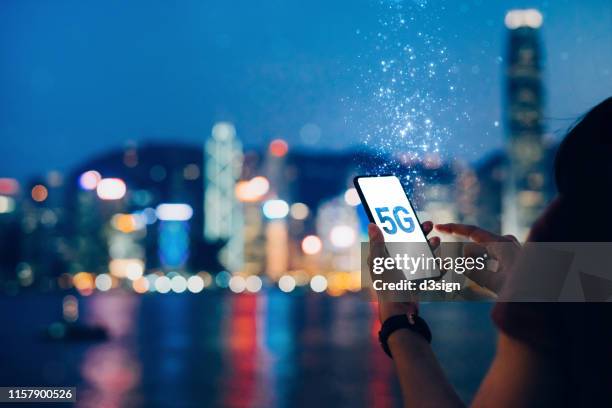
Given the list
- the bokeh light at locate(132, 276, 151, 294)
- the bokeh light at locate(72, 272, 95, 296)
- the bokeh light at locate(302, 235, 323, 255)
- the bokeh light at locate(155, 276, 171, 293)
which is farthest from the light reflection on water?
the bokeh light at locate(132, 276, 151, 294)

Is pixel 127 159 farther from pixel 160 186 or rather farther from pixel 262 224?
pixel 262 224

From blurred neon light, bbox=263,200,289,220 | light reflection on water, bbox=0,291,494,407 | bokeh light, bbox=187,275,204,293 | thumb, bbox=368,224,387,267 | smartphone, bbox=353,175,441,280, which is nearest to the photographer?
thumb, bbox=368,224,387,267

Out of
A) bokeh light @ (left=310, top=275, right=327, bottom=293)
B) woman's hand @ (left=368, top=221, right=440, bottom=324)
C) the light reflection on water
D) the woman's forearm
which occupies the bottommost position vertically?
bokeh light @ (left=310, top=275, right=327, bottom=293)

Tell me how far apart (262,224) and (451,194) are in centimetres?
13487

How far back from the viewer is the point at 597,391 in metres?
1.29

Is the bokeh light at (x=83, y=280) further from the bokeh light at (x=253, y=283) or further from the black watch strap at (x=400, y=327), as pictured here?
the black watch strap at (x=400, y=327)

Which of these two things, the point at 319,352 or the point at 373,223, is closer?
the point at 373,223

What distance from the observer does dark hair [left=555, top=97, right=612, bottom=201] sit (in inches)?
49.9

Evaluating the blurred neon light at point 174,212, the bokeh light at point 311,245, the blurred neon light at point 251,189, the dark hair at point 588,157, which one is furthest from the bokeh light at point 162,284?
the dark hair at point 588,157

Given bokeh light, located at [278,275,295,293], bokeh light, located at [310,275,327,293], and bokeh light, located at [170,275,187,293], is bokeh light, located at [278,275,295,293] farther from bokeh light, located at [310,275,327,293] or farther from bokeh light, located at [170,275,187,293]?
bokeh light, located at [170,275,187,293]

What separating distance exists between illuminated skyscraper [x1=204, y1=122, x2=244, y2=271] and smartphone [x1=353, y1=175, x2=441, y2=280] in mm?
122300

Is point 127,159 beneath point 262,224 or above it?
above

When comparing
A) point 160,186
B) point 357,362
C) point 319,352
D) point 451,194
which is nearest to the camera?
point 451,194

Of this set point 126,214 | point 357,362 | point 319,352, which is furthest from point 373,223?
point 126,214
